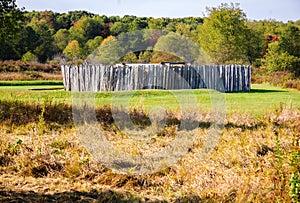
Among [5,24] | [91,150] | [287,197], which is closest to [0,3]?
[5,24]

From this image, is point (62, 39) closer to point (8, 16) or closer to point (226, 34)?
point (226, 34)

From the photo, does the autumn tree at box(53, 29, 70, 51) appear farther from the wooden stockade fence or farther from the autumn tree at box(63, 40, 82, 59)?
the wooden stockade fence

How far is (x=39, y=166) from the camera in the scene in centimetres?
605

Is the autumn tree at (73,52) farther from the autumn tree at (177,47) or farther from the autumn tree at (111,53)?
the autumn tree at (177,47)

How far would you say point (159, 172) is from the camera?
19.6 ft

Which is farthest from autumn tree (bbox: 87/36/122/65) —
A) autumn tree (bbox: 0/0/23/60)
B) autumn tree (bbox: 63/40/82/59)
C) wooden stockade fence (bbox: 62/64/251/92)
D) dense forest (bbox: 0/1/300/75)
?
autumn tree (bbox: 0/0/23/60)

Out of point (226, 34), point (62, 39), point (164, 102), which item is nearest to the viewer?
point (164, 102)

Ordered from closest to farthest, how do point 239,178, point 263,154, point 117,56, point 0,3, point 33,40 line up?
1. point 239,178
2. point 263,154
3. point 0,3
4. point 117,56
5. point 33,40

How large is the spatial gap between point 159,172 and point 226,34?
1254 inches

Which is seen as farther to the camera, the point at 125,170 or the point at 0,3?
the point at 0,3

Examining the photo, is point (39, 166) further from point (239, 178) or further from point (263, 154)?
point (263, 154)

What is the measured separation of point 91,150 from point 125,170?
1.00 m

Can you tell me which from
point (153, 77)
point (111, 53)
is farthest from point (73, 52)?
point (153, 77)

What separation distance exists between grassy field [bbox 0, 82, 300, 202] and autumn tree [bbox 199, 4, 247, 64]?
27940 millimetres
